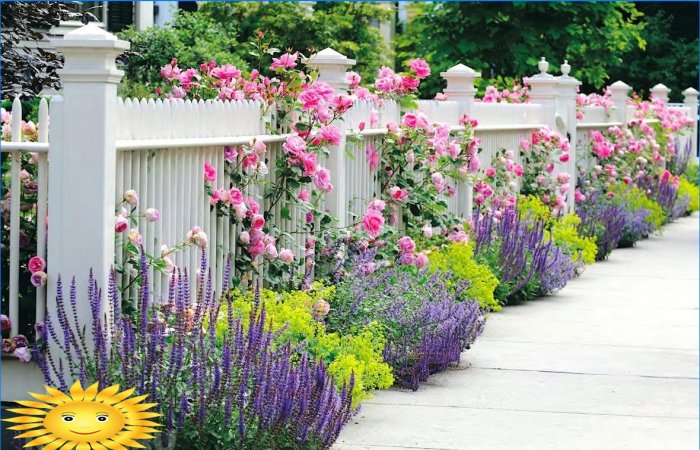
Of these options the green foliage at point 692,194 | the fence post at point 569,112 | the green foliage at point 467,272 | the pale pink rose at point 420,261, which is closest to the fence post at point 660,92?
the green foliage at point 692,194

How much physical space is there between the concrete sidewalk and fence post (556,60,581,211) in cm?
352

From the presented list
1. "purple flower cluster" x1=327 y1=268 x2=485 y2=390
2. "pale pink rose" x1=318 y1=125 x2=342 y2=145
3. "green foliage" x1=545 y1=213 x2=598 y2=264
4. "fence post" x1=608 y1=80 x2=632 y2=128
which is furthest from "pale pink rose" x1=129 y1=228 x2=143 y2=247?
"fence post" x1=608 y1=80 x2=632 y2=128

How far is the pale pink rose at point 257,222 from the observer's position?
694 centimetres

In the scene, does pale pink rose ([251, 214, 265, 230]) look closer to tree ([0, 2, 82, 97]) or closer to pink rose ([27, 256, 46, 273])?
tree ([0, 2, 82, 97])

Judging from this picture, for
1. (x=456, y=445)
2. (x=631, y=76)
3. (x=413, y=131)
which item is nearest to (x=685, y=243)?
(x=413, y=131)

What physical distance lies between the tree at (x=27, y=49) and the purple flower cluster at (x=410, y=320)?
89.0 inches

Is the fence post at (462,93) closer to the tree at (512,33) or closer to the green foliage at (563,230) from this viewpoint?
the green foliage at (563,230)

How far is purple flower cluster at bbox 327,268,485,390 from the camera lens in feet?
22.9

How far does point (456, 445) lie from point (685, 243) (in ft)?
32.6

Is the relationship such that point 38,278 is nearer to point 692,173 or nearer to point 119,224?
point 119,224

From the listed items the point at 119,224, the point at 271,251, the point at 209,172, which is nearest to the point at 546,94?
the point at 271,251

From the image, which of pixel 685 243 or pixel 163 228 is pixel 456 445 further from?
pixel 685 243

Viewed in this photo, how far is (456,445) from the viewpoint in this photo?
5.85m

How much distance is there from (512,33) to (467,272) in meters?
17.9
